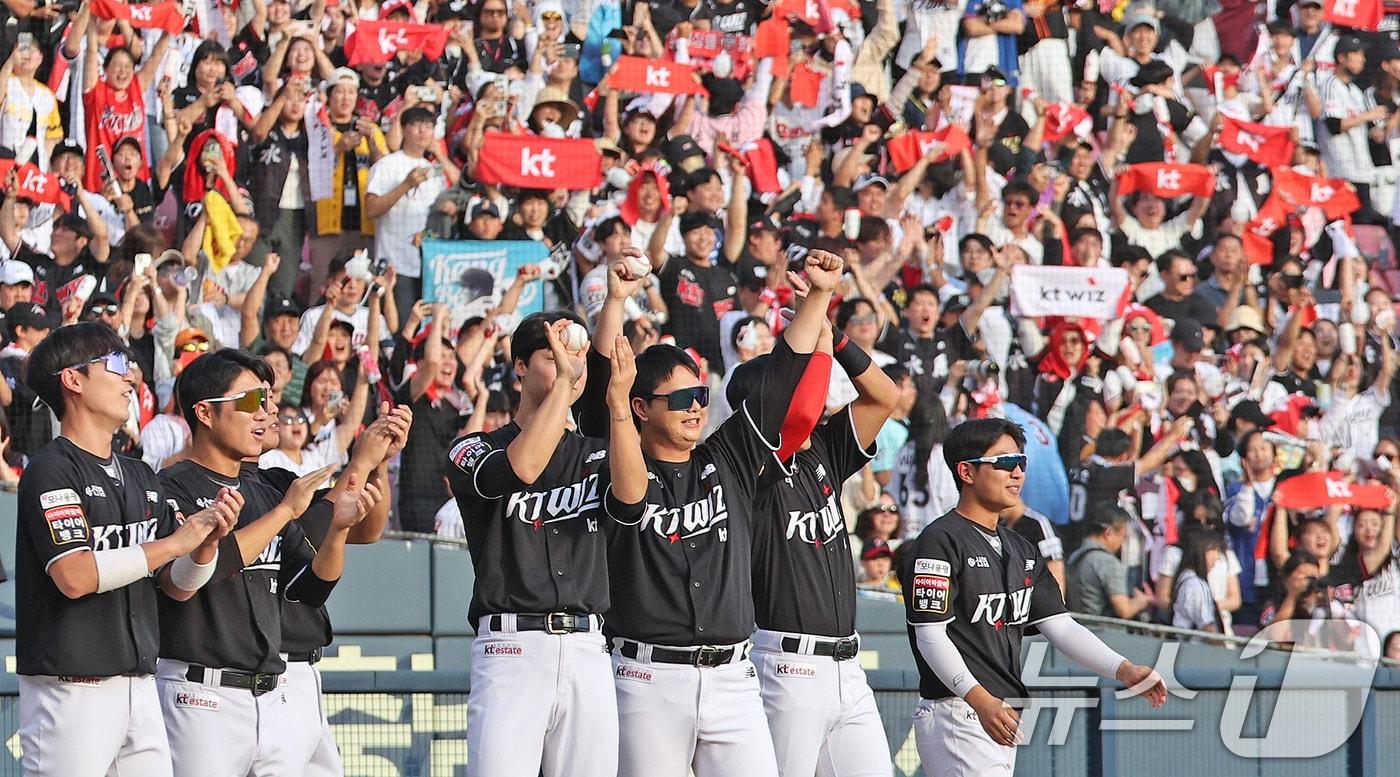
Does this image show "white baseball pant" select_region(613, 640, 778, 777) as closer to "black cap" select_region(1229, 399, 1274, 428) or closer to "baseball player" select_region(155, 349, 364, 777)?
"baseball player" select_region(155, 349, 364, 777)

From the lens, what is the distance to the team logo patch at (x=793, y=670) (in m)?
4.67

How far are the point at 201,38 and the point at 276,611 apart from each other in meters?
6.10

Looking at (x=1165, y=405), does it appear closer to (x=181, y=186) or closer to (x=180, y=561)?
(x=181, y=186)

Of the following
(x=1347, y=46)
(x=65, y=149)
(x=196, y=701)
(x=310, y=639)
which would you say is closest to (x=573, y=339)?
(x=310, y=639)

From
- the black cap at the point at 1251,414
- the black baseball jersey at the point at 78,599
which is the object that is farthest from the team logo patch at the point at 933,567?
the black cap at the point at 1251,414

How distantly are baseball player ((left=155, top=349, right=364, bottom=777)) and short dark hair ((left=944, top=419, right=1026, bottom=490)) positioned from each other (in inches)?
70.2

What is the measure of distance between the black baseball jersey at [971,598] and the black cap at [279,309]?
14.4ft

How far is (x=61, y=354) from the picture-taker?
3938mm

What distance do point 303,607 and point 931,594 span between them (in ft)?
5.35

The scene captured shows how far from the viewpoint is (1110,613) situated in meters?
8.91

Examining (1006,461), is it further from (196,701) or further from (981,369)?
(981,369)

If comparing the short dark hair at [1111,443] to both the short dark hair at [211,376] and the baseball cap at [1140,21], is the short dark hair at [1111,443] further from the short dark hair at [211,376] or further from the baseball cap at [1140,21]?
the short dark hair at [211,376]

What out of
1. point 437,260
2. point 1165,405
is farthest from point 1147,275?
point 437,260

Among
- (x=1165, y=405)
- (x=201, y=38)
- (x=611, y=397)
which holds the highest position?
(x=201, y=38)
